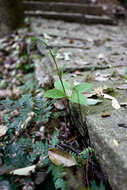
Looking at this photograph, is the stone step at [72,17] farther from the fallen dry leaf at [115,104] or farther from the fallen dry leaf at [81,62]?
the fallen dry leaf at [115,104]

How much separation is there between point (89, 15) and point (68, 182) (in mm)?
3935

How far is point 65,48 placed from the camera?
7.43 feet

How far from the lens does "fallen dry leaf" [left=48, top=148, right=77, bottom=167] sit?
0.87 meters

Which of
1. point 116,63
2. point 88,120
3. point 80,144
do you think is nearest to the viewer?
point 88,120

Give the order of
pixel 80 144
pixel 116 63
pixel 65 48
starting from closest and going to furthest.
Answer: pixel 80 144 → pixel 116 63 → pixel 65 48

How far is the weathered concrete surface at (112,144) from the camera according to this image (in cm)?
68

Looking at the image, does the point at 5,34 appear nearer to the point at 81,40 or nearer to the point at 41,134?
the point at 81,40

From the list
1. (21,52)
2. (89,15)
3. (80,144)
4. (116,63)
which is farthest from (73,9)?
(80,144)

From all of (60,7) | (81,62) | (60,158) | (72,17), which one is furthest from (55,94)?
(60,7)

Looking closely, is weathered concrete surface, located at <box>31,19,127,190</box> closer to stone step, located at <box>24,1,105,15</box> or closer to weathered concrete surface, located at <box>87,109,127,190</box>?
weathered concrete surface, located at <box>87,109,127,190</box>

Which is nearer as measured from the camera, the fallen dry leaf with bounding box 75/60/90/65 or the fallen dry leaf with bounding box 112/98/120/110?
the fallen dry leaf with bounding box 112/98/120/110

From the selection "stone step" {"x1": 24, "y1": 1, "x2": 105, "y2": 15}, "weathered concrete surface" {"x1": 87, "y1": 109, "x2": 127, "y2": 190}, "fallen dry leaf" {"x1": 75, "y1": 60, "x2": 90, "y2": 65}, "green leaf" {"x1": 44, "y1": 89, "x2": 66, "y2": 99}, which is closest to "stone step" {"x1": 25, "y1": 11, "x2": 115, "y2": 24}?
"stone step" {"x1": 24, "y1": 1, "x2": 105, "y2": 15}

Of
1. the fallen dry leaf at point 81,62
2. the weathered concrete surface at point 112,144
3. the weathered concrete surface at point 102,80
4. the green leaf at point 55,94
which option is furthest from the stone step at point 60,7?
the weathered concrete surface at point 112,144

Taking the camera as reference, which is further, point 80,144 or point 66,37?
point 66,37
